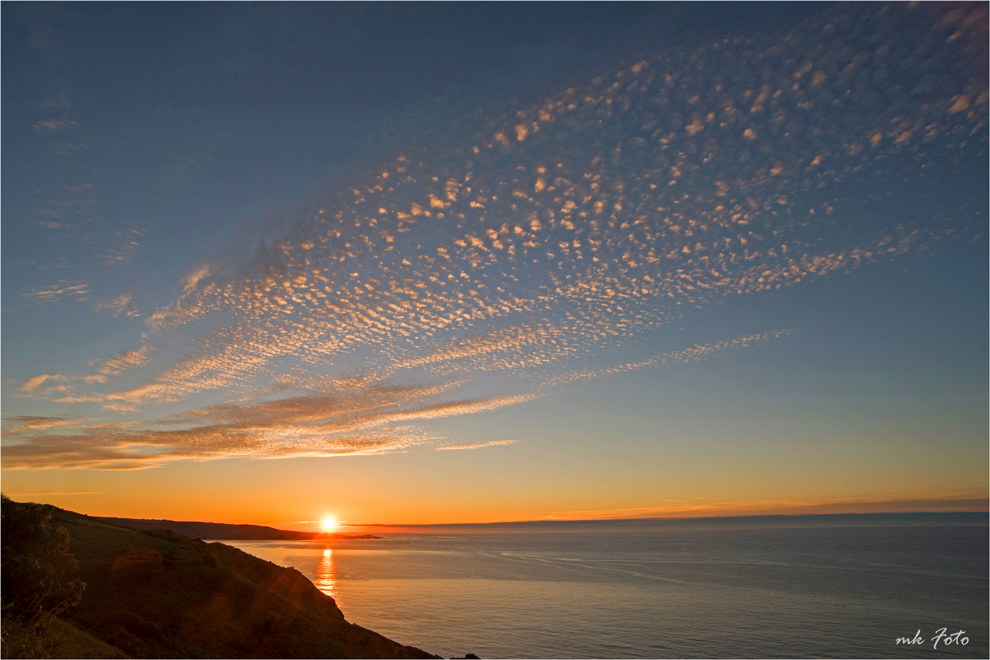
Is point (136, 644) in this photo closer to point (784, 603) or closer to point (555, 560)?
point (784, 603)

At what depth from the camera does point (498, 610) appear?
9375 centimetres

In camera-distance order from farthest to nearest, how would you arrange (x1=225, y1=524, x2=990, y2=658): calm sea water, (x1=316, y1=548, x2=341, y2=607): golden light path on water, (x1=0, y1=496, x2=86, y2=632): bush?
(x1=316, y1=548, x2=341, y2=607): golden light path on water
(x1=225, y1=524, x2=990, y2=658): calm sea water
(x1=0, y1=496, x2=86, y2=632): bush

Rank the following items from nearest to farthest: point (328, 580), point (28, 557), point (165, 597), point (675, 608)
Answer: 1. point (28, 557)
2. point (165, 597)
3. point (675, 608)
4. point (328, 580)

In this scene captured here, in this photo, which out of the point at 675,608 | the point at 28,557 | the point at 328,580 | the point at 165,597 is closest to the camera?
the point at 28,557

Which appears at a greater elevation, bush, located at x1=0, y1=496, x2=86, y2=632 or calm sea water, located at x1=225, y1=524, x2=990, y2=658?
bush, located at x1=0, y1=496, x2=86, y2=632

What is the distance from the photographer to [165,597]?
44.9 meters

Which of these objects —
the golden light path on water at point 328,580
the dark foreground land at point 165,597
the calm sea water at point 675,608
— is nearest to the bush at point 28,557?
Result: the dark foreground land at point 165,597

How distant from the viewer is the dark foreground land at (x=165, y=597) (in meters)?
28.8

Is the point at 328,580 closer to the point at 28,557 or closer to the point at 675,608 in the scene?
the point at 675,608

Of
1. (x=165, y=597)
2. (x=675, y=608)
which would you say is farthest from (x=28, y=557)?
(x=675, y=608)

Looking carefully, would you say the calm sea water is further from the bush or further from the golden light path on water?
the bush

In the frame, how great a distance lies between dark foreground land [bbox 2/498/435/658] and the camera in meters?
28.8

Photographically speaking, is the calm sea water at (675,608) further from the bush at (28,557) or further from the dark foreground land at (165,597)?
the bush at (28,557)

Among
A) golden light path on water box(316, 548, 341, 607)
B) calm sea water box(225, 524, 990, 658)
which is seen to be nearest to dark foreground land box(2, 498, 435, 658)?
calm sea water box(225, 524, 990, 658)
